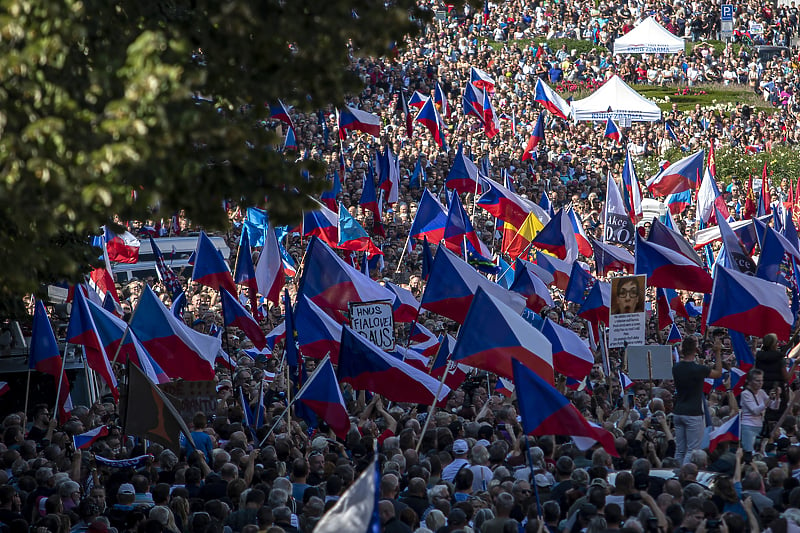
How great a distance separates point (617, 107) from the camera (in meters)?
38.8

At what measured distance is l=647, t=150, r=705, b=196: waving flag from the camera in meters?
28.3

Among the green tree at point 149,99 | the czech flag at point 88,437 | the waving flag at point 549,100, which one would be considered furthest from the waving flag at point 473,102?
the green tree at point 149,99

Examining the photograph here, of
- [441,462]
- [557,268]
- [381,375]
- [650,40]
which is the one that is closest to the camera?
[441,462]

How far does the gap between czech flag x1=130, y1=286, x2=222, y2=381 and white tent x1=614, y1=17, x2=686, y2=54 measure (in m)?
36.1

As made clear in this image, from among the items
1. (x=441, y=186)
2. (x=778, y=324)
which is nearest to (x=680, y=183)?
(x=441, y=186)

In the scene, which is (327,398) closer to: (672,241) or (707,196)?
(672,241)

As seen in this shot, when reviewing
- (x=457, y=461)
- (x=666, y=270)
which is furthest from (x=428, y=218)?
(x=457, y=461)

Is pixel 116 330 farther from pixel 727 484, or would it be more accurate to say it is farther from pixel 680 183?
pixel 680 183

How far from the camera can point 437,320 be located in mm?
21953

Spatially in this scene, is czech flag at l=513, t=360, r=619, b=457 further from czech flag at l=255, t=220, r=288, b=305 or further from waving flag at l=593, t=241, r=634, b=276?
waving flag at l=593, t=241, r=634, b=276

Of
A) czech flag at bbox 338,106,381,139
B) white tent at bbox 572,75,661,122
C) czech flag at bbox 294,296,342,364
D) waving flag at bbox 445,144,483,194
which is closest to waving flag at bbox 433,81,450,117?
white tent at bbox 572,75,661,122


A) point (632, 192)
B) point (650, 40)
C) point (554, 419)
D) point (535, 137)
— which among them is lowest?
point (554, 419)

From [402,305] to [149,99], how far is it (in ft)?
39.6

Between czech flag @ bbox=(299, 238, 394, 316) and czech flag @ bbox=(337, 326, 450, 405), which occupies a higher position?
czech flag @ bbox=(299, 238, 394, 316)
